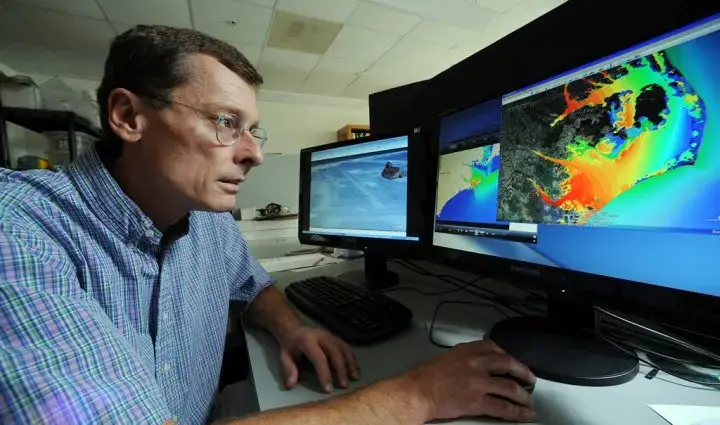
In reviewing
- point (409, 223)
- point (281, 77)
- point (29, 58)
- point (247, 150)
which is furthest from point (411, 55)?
point (29, 58)

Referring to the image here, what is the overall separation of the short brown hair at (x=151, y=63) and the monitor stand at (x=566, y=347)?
0.75m

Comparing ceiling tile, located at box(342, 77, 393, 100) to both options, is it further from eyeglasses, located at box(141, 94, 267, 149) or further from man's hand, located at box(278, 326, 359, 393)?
man's hand, located at box(278, 326, 359, 393)

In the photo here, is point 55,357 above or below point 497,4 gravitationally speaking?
below

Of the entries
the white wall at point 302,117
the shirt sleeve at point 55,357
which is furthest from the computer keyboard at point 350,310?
the white wall at point 302,117

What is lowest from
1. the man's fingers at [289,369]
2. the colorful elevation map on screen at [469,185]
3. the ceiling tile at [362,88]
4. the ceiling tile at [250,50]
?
the man's fingers at [289,369]

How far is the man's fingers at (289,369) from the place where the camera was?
48cm

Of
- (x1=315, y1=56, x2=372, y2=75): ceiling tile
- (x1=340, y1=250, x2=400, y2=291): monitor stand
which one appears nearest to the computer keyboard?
(x1=340, y1=250, x2=400, y2=291): monitor stand

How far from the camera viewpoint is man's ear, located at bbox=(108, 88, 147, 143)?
0.59 m

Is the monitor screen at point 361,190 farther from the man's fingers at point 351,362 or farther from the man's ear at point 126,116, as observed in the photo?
the man's ear at point 126,116

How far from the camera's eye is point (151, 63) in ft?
1.96

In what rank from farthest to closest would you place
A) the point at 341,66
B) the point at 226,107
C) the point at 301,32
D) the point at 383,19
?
the point at 341,66
the point at 301,32
the point at 383,19
the point at 226,107

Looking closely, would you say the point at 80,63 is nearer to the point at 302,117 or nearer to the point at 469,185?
the point at 302,117

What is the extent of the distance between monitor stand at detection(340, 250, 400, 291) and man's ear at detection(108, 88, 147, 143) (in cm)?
62

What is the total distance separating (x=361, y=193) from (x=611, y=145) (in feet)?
2.05
